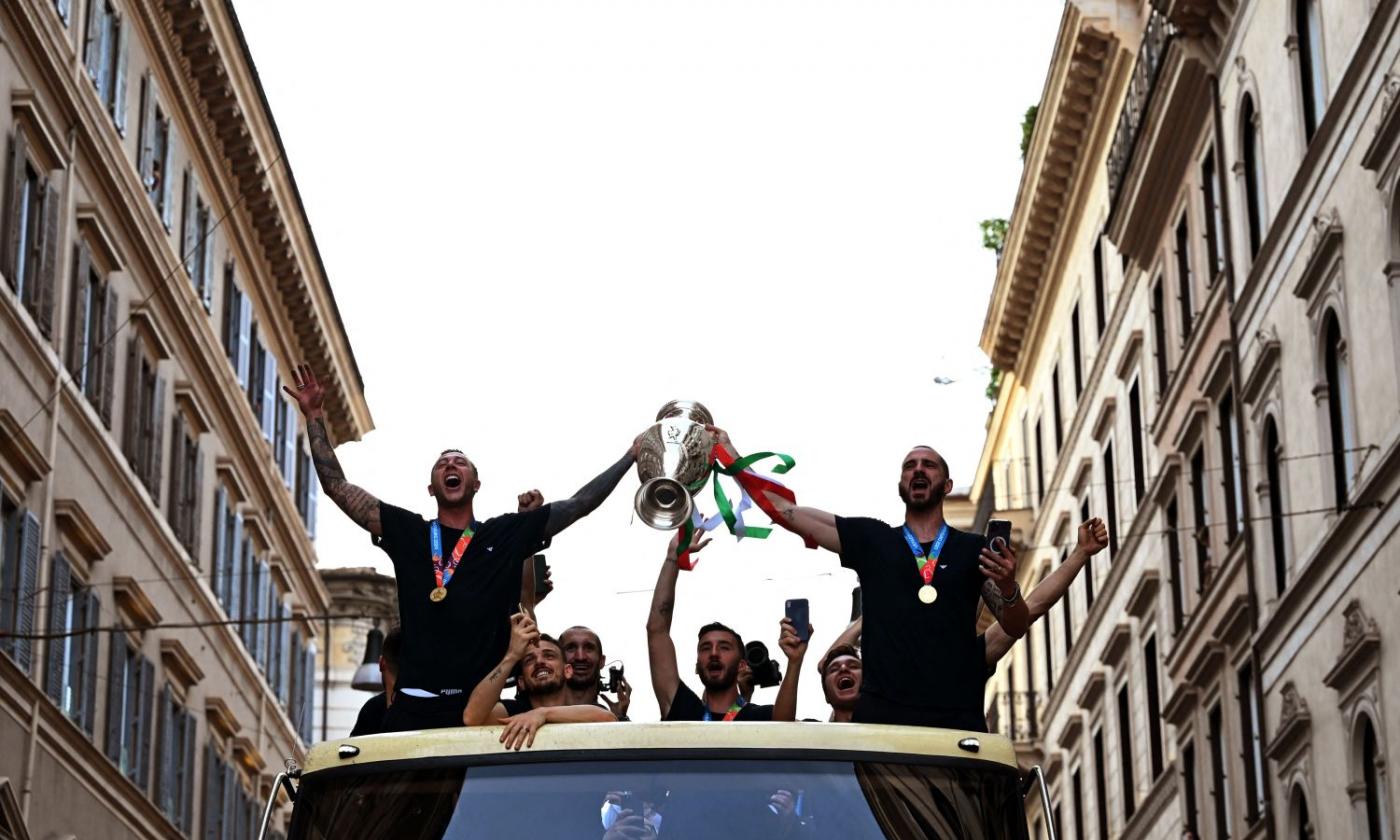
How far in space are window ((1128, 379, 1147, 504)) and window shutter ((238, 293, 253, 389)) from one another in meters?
13.8

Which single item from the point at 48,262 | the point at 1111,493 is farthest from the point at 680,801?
the point at 1111,493

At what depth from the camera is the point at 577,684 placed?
1059 cm

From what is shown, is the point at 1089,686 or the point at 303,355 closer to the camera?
the point at 1089,686

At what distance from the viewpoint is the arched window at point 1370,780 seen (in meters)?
26.7

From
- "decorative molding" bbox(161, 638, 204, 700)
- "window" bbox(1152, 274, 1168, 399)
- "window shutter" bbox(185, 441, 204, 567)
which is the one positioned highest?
"window" bbox(1152, 274, 1168, 399)

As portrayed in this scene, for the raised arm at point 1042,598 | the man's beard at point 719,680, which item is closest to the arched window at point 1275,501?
the man's beard at point 719,680

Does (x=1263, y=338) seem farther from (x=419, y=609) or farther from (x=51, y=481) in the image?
(x=419, y=609)

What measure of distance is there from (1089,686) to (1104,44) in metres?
10.6

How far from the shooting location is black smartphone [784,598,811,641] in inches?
436

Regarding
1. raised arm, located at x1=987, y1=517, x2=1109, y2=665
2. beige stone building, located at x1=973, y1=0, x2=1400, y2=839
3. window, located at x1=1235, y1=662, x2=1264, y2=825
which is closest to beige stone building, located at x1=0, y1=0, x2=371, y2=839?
beige stone building, located at x1=973, y1=0, x2=1400, y2=839

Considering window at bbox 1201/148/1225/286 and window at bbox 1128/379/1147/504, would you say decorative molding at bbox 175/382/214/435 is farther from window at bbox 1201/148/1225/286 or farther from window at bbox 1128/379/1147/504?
window at bbox 1201/148/1225/286

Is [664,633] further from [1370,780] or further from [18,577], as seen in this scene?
[18,577]

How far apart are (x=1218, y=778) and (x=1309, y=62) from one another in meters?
10.2

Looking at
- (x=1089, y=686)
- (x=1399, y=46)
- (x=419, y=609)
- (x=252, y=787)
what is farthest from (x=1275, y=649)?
(x=419, y=609)
